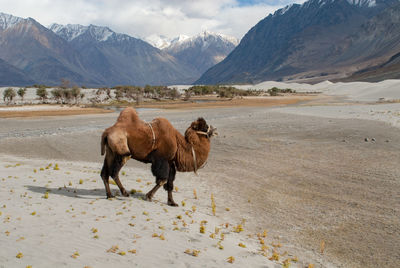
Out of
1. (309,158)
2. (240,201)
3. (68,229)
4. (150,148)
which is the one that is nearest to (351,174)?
(309,158)

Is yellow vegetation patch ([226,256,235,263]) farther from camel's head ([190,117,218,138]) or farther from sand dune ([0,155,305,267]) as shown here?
camel's head ([190,117,218,138])

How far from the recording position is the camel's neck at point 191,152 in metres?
9.20

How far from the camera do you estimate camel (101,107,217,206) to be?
8781 millimetres

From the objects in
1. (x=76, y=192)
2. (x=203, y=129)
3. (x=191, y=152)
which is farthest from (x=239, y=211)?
(x=76, y=192)

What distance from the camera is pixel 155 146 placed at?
9.04 metres

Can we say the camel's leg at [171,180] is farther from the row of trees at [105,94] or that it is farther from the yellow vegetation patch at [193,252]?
the row of trees at [105,94]

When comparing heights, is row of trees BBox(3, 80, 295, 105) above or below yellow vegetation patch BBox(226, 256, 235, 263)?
above

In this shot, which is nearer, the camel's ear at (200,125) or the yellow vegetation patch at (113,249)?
the yellow vegetation patch at (113,249)

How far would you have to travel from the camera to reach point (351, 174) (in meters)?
14.0

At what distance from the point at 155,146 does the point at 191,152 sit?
99 centimetres

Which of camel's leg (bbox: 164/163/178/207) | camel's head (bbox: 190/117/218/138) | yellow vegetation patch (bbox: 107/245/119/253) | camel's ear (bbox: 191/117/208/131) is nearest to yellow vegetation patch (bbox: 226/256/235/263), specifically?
yellow vegetation patch (bbox: 107/245/119/253)

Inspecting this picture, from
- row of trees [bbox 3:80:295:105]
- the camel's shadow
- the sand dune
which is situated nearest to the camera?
the sand dune

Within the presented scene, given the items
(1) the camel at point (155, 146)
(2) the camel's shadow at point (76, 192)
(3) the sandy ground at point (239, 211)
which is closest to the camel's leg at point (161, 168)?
(1) the camel at point (155, 146)

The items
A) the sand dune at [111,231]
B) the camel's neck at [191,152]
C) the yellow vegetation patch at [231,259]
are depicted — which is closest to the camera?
the sand dune at [111,231]
